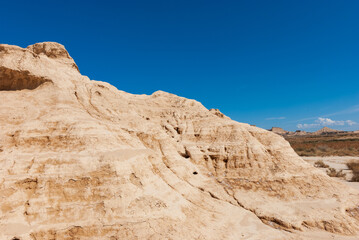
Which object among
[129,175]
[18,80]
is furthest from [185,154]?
[18,80]

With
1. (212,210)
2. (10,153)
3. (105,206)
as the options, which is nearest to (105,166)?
(105,206)

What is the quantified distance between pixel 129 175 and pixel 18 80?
10377 mm

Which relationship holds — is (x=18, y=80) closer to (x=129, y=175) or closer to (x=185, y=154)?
(x=129, y=175)

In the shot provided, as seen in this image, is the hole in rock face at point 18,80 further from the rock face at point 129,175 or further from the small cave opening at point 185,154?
the small cave opening at point 185,154

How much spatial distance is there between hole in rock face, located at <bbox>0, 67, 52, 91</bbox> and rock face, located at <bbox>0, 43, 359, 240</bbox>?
64 millimetres

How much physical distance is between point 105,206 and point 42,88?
9425 millimetres

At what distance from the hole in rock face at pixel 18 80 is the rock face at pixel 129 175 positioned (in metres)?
0.06

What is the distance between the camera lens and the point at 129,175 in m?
8.99

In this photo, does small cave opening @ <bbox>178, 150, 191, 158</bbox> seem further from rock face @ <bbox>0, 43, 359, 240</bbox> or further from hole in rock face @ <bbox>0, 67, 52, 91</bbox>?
hole in rock face @ <bbox>0, 67, 52, 91</bbox>

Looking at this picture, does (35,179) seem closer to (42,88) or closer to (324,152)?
(42,88)

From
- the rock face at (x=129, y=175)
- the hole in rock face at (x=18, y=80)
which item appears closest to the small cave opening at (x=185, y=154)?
the rock face at (x=129, y=175)

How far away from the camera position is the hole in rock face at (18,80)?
12750mm

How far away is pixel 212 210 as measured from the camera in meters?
10.9

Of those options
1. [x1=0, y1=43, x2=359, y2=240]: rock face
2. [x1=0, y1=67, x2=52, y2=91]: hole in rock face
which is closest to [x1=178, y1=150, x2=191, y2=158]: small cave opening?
[x1=0, y1=43, x2=359, y2=240]: rock face
